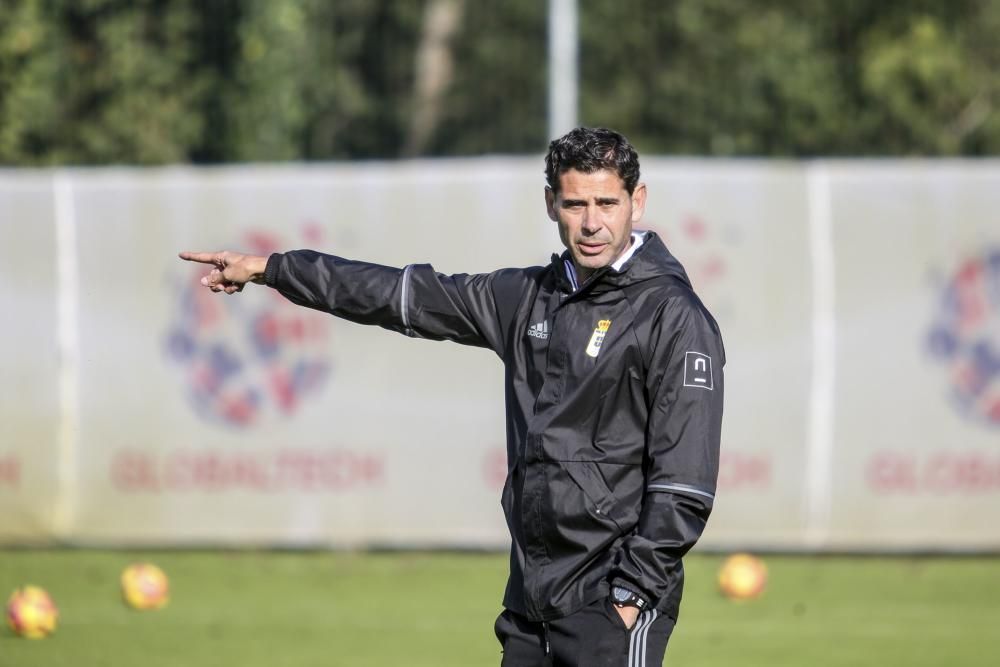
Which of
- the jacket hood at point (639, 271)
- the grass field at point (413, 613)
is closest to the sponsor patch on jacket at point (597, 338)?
the jacket hood at point (639, 271)

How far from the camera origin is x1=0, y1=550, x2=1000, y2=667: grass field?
9.20m

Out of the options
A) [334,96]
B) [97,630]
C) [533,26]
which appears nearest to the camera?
[97,630]

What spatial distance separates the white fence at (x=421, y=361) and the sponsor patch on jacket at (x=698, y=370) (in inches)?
294

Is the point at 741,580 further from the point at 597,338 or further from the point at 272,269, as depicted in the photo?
the point at 597,338

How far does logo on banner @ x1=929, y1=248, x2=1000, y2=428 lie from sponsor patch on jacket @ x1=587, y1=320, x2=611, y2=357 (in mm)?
7814

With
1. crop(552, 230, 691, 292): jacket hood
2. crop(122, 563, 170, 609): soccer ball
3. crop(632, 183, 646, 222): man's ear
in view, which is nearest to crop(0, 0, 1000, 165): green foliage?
crop(122, 563, 170, 609): soccer ball

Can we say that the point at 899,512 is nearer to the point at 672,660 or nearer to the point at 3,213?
the point at 672,660

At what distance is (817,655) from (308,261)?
4892mm

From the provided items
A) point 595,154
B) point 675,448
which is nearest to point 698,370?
point 675,448

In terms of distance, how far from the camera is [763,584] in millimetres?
11188

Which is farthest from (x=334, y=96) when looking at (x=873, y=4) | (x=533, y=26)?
(x=873, y=4)

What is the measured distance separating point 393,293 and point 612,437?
969mm

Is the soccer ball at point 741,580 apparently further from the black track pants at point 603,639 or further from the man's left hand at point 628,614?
the man's left hand at point 628,614

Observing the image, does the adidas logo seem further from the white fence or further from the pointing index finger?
the white fence
